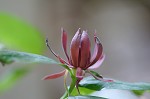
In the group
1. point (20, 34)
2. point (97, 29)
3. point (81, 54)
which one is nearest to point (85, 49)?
point (81, 54)

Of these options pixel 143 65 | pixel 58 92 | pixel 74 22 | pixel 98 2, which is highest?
pixel 98 2

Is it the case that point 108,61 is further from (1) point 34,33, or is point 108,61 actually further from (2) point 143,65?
(1) point 34,33

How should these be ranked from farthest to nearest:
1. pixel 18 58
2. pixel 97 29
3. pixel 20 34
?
pixel 97 29, pixel 20 34, pixel 18 58

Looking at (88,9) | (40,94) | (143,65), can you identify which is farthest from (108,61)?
(40,94)

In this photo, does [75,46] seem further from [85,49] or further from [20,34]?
[20,34]

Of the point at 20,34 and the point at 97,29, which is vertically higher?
the point at 97,29

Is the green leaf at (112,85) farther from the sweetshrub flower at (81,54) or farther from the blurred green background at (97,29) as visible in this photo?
the blurred green background at (97,29)

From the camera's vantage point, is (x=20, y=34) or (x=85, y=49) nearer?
(x=85, y=49)
